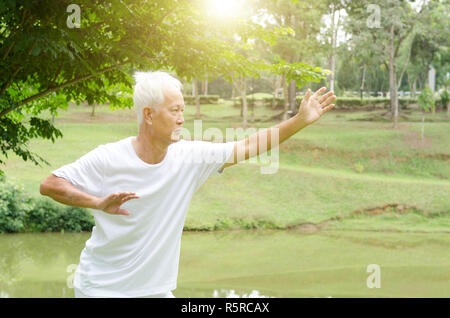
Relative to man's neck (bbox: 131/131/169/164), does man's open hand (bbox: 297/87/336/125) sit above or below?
above

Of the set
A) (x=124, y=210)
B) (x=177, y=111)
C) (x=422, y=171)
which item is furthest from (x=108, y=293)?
(x=422, y=171)

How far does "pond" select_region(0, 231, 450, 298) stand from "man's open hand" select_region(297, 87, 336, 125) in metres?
9.21

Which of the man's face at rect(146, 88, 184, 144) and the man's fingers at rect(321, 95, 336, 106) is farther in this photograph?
the man's fingers at rect(321, 95, 336, 106)

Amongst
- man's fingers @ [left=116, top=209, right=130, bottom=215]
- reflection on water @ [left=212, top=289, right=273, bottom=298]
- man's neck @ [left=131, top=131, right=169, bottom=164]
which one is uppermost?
man's neck @ [left=131, top=131, right=169, bottom=164]

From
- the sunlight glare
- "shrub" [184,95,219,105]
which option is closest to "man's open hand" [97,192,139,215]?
the sunlight glare

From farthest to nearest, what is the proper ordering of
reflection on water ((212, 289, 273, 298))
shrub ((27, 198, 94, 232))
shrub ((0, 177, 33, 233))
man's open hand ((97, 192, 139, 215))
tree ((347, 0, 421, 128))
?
1. tree ((347, 0, 421, 128))
2. shrub ((27, 198, 94, 232))
3. shrub ((0, 177, 33, 233))
4. reflection on water ((212, 289, 273, 298))
5. man's open hand ((97, 192, 139, 215))

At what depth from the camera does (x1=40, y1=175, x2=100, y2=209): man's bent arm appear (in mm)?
2516

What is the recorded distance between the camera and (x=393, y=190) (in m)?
21.8

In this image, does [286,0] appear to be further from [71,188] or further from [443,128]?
[71,188]

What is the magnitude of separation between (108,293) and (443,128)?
3182 cm

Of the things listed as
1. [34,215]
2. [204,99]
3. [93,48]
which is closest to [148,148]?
[93,48]

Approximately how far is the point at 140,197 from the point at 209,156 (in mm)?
486

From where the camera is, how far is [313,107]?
121 inches

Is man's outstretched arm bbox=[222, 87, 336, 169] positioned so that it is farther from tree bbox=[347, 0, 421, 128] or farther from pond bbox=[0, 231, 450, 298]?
tree bbox=[347, 0, 421, 128]
